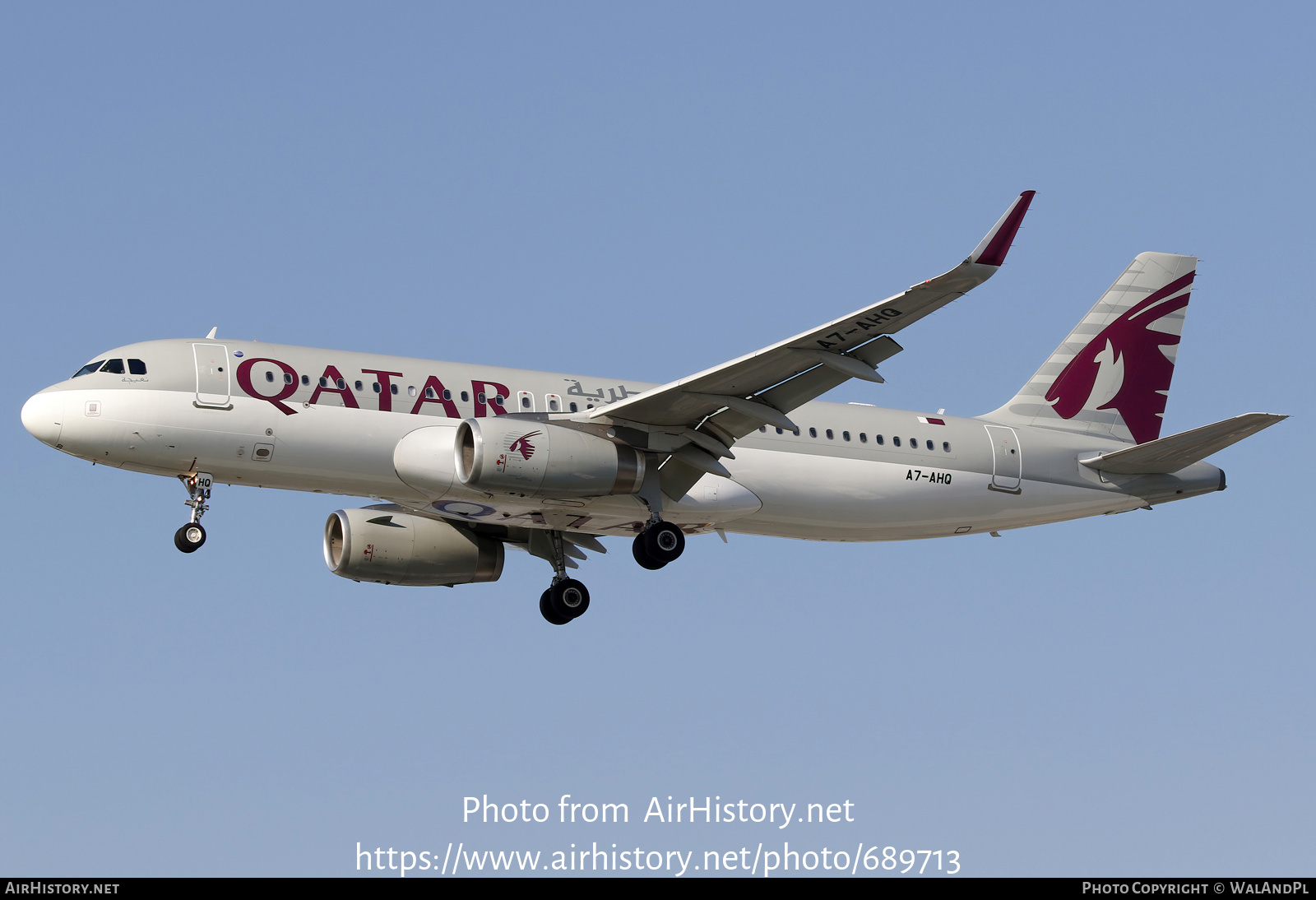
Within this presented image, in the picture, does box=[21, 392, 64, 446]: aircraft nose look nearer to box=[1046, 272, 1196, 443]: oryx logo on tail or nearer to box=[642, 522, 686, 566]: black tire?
box=[642, 522, 686, 566]: black tire

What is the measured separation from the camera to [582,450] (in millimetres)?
30125

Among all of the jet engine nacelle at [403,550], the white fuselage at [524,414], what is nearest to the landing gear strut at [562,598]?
the jet engine nacelle at [403,550]

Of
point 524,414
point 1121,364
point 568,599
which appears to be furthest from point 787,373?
point 1121,364

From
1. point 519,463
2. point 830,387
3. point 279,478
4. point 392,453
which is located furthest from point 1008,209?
point 279,478

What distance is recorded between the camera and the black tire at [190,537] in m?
30.5

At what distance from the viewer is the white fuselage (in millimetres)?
29844

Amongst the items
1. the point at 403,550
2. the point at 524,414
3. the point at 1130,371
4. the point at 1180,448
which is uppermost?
the point at 1130,371

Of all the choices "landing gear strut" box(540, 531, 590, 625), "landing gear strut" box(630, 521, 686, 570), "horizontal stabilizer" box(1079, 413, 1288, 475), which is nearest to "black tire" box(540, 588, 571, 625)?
"landing gear strut" box(540, 531, 590, 625)

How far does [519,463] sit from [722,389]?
3.91 metres

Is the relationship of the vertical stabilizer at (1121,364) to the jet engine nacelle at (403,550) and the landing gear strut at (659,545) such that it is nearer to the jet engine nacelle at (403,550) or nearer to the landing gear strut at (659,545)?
the landing gear strut at (659,545)

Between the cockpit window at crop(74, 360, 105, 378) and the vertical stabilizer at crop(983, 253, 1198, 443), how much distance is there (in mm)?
19385

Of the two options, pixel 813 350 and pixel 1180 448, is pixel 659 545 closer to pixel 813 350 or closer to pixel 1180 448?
pixel 813 350

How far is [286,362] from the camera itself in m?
30.6

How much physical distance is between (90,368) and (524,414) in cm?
812
